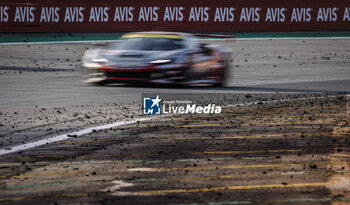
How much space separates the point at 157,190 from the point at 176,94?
828 centimetres

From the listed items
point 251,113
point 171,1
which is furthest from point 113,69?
point 171,1

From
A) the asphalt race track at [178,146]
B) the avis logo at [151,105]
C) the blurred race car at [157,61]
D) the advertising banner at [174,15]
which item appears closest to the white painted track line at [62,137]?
the asphalt race track at [178,146]

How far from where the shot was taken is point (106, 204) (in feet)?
19.5

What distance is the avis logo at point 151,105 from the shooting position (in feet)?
40.0

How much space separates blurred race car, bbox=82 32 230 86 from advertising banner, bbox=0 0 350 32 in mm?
18186

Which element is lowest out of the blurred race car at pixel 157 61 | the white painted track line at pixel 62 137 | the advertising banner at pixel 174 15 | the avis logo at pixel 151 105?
the white painted track line at pixel 62 137

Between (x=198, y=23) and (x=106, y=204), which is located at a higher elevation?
(x=198, y=23)

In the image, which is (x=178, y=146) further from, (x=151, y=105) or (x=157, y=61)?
(x=157, y=61)

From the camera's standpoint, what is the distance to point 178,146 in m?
8.79

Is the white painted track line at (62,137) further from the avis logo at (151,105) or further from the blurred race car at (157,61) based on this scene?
the blurred race car at (157,61)

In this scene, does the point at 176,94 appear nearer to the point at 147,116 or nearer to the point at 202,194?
the point at 147,116

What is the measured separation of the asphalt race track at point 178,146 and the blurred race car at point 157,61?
28 centimetres

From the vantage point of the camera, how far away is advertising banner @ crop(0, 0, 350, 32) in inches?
1351

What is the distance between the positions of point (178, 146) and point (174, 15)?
2803 cm
